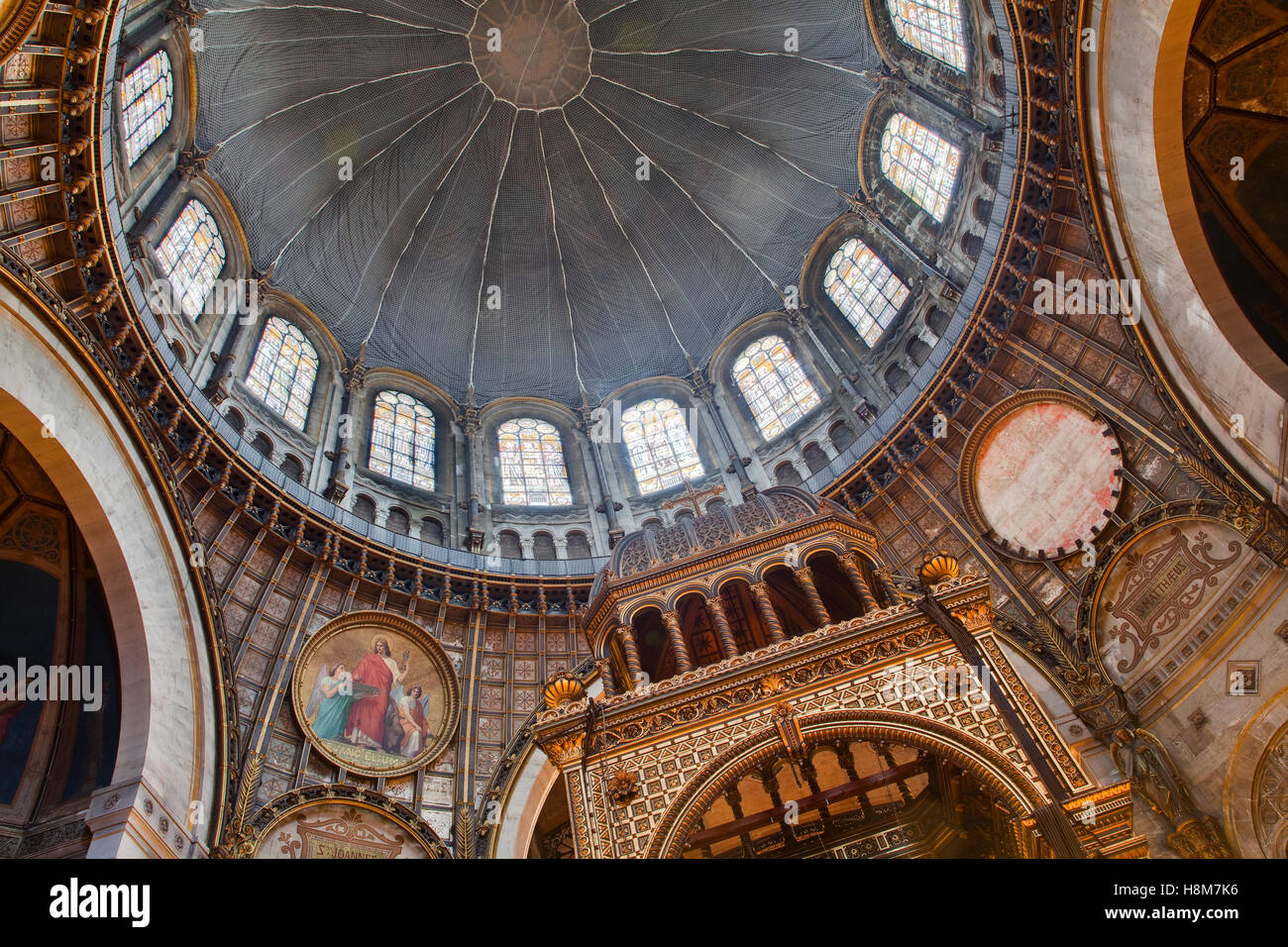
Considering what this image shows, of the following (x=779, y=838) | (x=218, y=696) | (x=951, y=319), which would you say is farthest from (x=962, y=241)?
(x=218, y=696)

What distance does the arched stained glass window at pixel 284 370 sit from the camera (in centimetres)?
2189

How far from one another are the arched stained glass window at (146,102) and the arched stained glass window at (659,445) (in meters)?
14.2

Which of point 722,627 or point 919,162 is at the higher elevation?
point 919,162

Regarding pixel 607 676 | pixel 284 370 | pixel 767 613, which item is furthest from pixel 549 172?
pixel 767 613

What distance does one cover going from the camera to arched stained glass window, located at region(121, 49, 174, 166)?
18.8 m

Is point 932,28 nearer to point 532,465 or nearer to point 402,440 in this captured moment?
point 532,465

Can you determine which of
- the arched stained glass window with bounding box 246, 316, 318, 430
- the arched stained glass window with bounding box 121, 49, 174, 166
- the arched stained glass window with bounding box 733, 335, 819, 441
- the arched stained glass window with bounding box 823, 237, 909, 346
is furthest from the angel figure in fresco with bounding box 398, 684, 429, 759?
the arched stained glass window with bounding box 823, 237, 909, 346

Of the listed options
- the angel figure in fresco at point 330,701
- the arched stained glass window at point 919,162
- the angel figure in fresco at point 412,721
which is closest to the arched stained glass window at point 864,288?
the arched stained glass window at point 919,162

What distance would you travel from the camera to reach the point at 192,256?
21.0m

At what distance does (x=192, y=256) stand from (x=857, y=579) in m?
17.1

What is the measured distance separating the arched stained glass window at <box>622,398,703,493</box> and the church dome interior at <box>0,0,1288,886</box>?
0.42 ft

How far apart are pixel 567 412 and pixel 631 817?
18.6 metres
